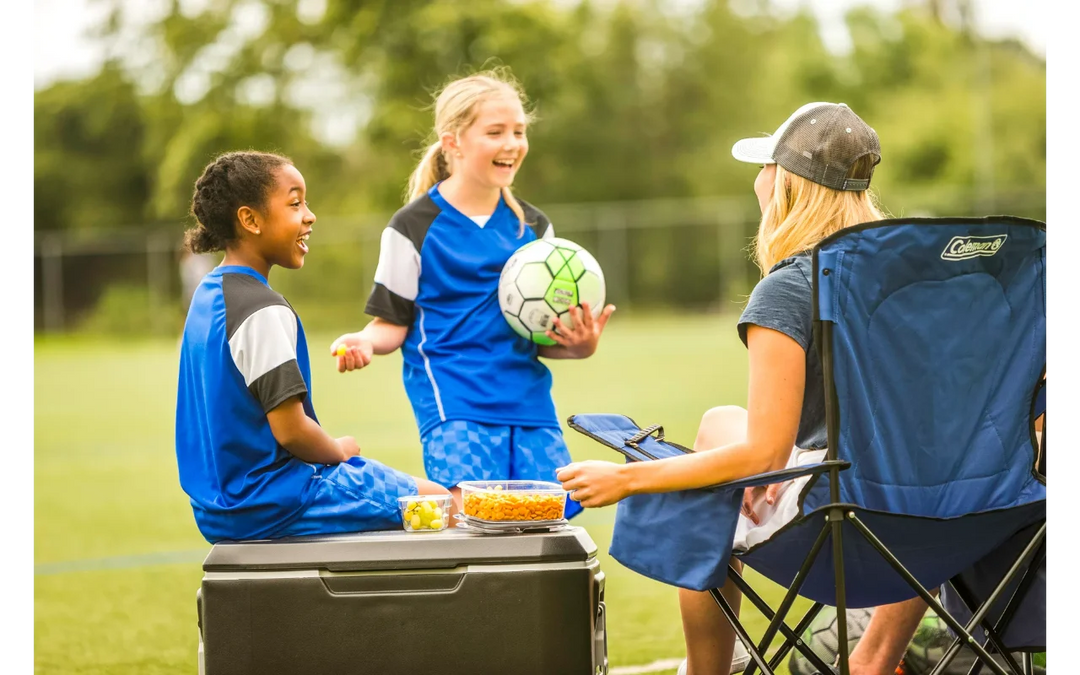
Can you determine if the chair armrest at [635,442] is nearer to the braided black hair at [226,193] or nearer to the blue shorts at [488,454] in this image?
the blue shorts at [488,454]

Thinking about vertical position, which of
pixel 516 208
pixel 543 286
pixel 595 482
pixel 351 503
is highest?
pixel 516 208

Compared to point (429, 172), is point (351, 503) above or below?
below

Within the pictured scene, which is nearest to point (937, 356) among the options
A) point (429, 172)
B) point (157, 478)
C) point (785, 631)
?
point (785, 631)

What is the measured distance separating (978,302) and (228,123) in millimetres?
31123

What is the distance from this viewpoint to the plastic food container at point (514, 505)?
3.13 meters

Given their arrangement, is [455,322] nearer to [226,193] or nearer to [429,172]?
[429,172]

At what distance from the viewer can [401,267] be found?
4.27 metres

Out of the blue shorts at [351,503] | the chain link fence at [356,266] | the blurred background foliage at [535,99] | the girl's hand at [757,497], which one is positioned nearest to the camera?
the girl's hand at [757,497]

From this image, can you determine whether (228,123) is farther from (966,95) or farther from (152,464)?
(152,464)

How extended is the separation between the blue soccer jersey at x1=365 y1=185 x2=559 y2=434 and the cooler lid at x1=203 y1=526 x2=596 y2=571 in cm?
117

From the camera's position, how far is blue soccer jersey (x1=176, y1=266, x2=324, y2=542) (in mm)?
3107

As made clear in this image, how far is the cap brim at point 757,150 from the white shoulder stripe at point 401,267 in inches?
54.0

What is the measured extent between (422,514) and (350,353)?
0.88 meters

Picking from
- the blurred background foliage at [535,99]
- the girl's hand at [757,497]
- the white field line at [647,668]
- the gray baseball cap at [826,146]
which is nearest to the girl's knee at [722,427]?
the girl's hand at [757,497]
